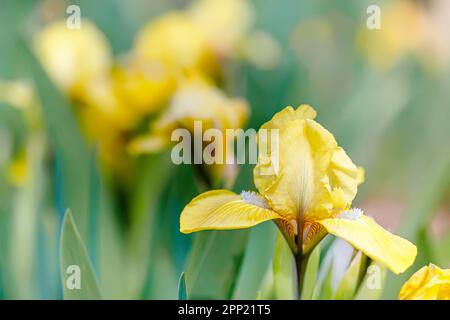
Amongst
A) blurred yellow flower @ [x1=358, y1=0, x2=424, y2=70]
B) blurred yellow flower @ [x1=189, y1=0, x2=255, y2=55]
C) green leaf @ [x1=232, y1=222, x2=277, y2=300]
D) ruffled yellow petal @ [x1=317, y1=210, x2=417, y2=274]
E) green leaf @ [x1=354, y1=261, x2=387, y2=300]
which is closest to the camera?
ruffled yellow petal @ [x1=317, y1=210, x2=417, y2=274]

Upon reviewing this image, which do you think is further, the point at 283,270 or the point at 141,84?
the point at 141,84

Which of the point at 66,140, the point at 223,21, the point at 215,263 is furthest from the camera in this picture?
the point at 223,21

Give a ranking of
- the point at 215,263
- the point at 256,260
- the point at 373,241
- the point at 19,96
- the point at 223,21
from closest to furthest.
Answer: the point at 373,241, the point at 215,263, the point at 256,260, the point at 19,96, the point at 223,21

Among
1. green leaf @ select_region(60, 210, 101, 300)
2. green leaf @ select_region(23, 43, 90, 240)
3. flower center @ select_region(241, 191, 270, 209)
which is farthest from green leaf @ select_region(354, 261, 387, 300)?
green leaf @ select_region(23, 43, 90, 240)

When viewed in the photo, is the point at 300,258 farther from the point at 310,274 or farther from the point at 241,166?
the point at 241,166

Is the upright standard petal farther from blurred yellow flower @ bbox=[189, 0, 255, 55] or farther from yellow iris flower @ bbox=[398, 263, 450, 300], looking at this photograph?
blurred yellow flower @ bbox=[189, 0, 255, 55]

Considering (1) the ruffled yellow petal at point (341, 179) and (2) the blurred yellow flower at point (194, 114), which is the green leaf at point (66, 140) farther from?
(1) the ruffled yellow petal at point (341, 179)

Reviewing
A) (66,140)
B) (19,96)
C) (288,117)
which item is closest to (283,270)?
(288,117)
